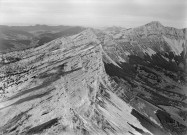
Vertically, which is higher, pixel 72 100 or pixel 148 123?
pixel 72 100

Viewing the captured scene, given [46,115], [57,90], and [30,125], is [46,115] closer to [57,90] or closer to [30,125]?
[30,125]

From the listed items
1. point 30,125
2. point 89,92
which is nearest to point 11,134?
point 30,125

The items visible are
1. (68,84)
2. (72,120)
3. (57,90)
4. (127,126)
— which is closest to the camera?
(72,120)

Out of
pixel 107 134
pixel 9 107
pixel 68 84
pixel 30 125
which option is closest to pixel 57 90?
pixel 68 84

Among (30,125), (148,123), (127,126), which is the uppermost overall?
(30,125)

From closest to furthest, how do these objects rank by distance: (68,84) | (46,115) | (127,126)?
(46,115), (127,126), (68,84)

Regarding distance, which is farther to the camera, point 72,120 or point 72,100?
point 72,100

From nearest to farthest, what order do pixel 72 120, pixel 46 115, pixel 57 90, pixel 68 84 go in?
pixel 72 120 → pixel 46 115 → pixel 57 90 → pixel 68 84

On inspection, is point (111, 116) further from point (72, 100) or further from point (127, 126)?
point (72, 100)

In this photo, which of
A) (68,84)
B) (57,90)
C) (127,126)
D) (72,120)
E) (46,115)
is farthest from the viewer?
(68,84)
